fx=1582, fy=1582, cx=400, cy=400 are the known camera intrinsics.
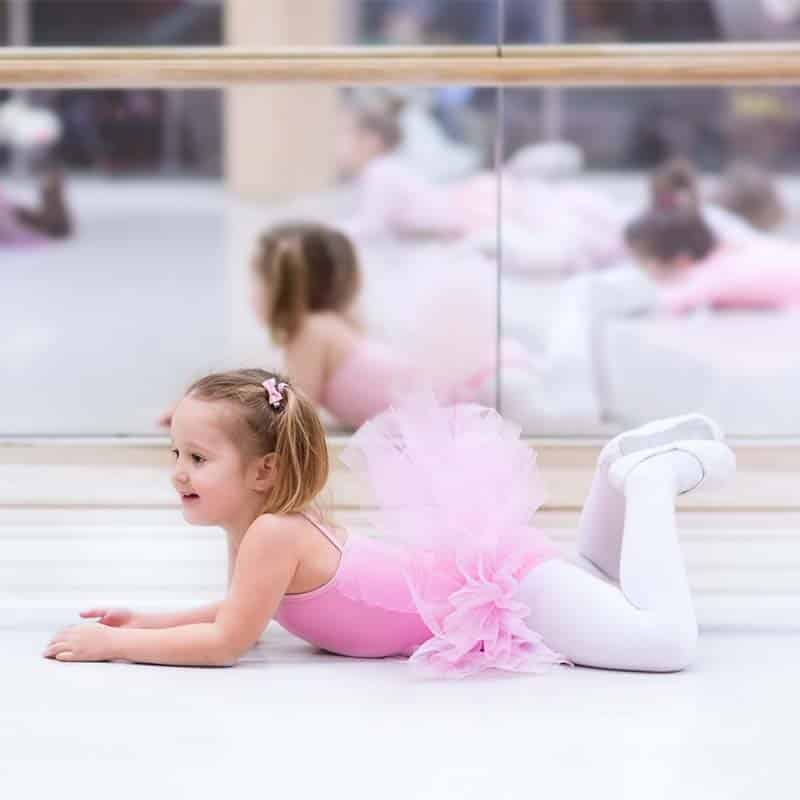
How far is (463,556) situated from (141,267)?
3.84 metres

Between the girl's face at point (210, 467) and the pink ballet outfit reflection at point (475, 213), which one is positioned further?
the pink ballet outfit reflection at point (475, 213)

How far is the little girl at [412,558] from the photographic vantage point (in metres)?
1.58

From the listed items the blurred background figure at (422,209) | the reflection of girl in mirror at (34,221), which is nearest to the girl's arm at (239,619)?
the blurred background figure at (422,209)

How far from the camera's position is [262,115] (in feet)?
25.0

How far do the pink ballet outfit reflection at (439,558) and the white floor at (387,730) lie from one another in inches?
1.4

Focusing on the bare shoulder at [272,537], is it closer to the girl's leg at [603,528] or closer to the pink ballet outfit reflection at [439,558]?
the pink ballet outfit reflection at [439,558]

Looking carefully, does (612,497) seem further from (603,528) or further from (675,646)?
(675,646)

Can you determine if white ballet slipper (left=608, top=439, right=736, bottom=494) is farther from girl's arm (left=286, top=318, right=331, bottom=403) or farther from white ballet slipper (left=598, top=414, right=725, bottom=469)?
girl's arm (left=286, top=318, right=331, bottom=403)

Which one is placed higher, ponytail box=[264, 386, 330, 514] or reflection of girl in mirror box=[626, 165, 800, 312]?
ponytail box=[264, 386, 330, 514]

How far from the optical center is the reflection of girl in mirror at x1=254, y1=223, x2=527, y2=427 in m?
2.72

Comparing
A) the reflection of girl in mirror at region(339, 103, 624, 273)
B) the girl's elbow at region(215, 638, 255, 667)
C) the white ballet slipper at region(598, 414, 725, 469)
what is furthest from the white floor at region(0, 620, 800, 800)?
the reflection of girl in mirror at region(339, 103, 624, 273)

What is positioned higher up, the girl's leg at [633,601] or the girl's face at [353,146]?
the girl's face at [353,146]

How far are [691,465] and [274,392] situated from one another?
0.45 m

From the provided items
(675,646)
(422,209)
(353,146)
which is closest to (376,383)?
(675,646)
